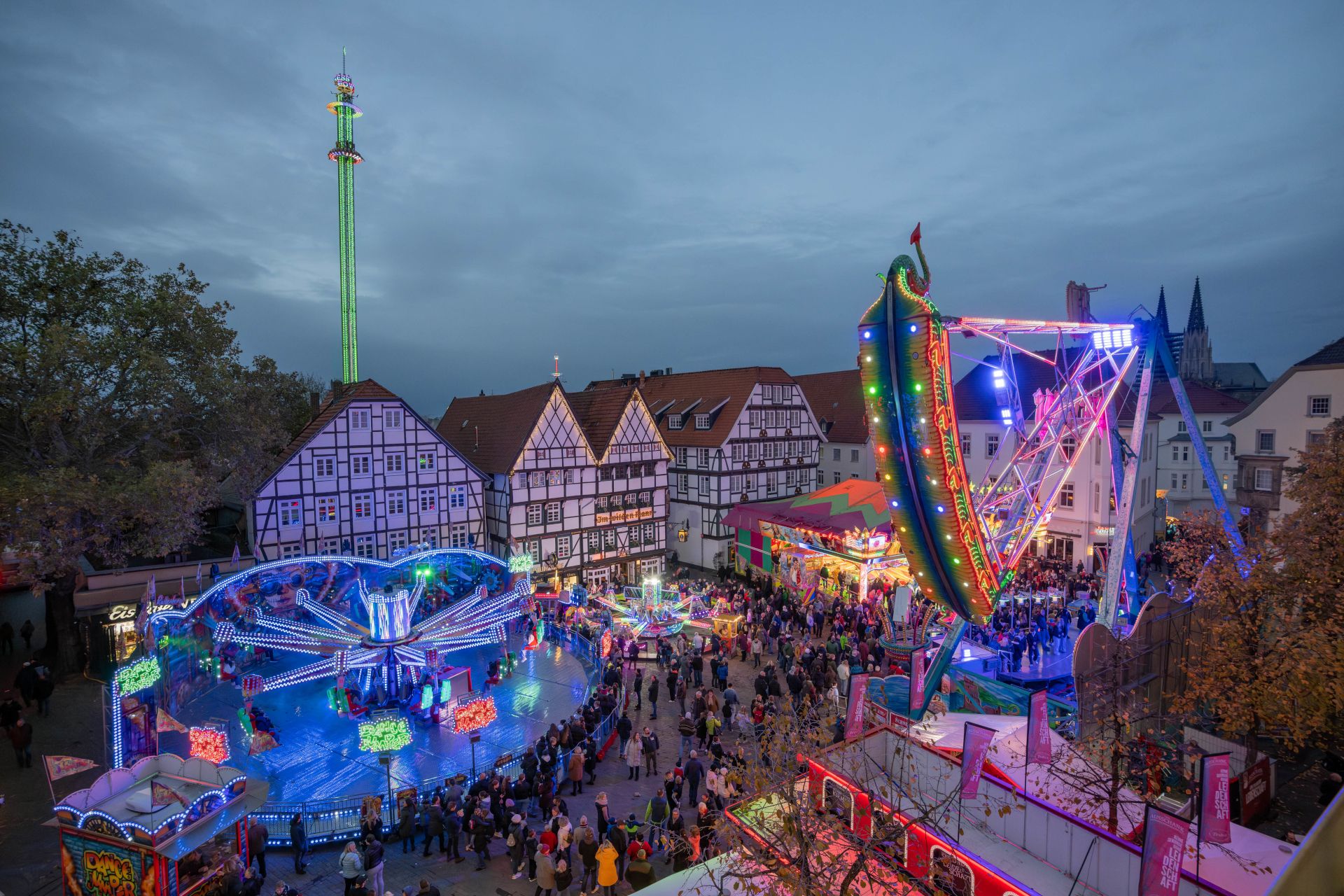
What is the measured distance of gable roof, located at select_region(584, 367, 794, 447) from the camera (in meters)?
34.8

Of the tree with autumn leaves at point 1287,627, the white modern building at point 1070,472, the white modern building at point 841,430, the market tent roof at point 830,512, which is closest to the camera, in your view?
the tree with autumn leaves at point 1287,627

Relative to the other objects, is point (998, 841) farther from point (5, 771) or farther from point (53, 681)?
point (53, 681)

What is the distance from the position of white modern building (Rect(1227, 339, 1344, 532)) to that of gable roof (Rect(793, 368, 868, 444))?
17.2 metres

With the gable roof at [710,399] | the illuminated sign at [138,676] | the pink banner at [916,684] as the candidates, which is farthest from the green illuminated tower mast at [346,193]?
the pink banner at [916,684]

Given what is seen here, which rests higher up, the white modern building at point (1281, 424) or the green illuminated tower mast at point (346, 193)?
the green illuminated tower mast at point (346, 193)

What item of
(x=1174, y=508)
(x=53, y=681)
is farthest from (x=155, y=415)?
(x=1174, y=508)

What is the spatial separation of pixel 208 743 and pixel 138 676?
2.22m

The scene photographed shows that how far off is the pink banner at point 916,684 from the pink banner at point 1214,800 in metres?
6.49

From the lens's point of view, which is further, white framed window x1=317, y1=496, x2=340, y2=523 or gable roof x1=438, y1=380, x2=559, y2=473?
gable roof x1=438, y1=380, x2=559, y2=473

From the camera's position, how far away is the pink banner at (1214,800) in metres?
8.02

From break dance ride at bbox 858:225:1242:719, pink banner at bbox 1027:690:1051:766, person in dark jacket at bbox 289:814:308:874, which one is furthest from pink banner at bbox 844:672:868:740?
person in dark jacket at bbox 289:814:308:874

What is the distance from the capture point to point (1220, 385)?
73.9 meters

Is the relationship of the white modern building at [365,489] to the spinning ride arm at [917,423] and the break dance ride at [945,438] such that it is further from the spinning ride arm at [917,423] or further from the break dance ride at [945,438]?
the spinning ride arm at [917,423]

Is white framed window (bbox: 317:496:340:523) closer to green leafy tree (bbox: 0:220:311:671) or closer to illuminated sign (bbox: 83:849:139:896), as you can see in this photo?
green leafy tree (bbox: 0:220:311:671)
